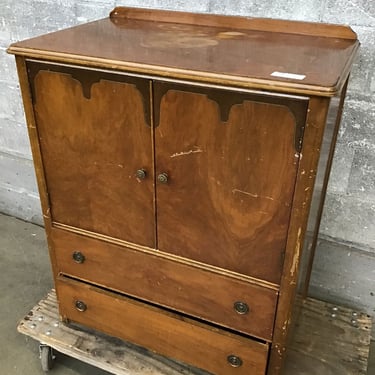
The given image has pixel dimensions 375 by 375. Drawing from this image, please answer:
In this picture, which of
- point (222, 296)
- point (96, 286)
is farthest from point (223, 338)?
point (96, 286)

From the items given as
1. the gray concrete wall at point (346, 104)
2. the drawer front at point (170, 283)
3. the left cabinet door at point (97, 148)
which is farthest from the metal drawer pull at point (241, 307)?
the gray concrete wall at point (346, 104)

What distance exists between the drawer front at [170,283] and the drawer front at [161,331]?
0.10 ft

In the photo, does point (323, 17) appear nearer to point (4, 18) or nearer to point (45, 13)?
point (45, 13)

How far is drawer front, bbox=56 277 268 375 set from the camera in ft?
4.13

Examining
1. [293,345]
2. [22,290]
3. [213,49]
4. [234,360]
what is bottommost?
[22,290]

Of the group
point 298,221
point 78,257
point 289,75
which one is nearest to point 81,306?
point 78,257

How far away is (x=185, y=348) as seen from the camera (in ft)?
4.38

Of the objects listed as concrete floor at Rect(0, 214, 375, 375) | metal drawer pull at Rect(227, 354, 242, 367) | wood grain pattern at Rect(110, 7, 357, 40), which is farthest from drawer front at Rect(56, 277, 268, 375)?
wood grain pattern at Rect(110, 7, 357, 40)

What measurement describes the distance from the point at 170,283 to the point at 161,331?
6.8 inches

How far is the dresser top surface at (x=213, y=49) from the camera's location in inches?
36.3

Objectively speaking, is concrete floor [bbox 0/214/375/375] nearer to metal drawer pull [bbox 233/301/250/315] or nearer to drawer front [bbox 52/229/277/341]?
drawer front [bbox 52/229/277/341]

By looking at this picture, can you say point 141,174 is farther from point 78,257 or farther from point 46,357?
point 46,357

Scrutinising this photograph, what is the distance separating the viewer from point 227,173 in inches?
40.8

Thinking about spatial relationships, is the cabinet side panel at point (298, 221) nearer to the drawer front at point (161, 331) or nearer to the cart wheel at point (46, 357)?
the drawer front at point (161, 331)
